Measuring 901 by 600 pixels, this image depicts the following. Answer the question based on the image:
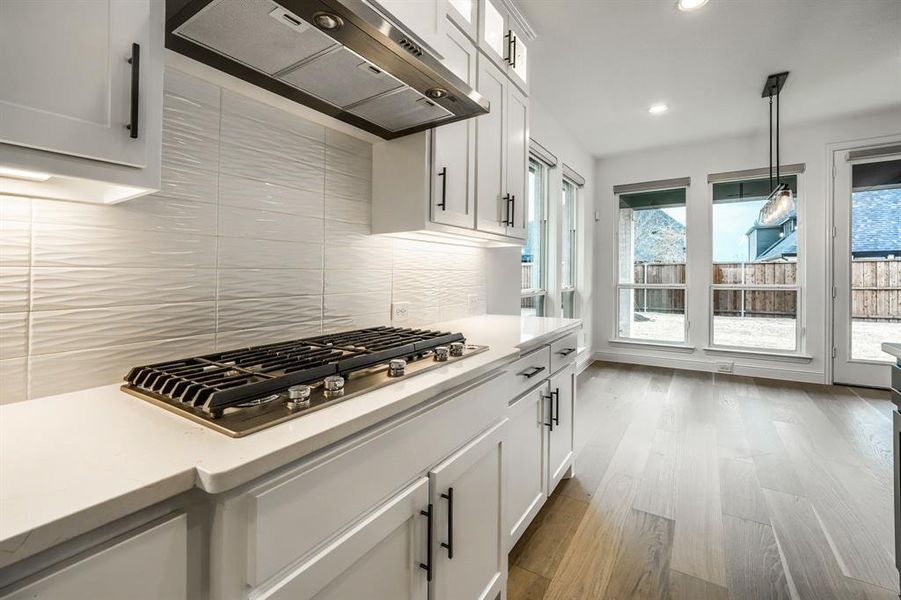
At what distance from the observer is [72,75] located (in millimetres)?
651

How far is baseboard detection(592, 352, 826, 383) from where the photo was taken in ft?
14.5

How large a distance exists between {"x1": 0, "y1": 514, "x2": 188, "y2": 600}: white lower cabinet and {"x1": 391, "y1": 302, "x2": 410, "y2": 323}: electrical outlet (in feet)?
4.24

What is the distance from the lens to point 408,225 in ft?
5.26

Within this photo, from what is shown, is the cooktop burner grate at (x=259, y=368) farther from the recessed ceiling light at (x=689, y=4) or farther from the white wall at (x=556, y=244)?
the recessed ceiling light at (x=689, y=4)

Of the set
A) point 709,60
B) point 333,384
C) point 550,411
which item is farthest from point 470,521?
point 709,60

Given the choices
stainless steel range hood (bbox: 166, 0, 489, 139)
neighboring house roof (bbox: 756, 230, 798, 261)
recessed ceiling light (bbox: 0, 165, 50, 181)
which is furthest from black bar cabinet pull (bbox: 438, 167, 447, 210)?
neighboring house roof (bbox: 756, 230, 798, 261)

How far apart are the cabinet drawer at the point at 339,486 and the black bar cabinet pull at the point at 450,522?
10 cm

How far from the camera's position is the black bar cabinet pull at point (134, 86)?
0.71 m

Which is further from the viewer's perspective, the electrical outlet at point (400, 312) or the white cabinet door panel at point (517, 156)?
the white cabinet door panel at point (517, 156)

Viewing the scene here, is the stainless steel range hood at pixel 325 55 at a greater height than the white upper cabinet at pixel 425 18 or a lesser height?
lesser

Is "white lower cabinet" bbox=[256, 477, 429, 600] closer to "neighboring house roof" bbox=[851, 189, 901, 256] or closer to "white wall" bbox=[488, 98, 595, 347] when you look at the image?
"white wall" bbox=[488, 98, 595, 347]

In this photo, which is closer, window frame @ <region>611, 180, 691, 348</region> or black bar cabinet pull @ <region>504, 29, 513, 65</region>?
black bar cabinet pull @ <region>504, 29, 513, 65</region>

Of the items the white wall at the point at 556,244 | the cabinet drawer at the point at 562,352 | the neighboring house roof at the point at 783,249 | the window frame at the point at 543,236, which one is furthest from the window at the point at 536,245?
the neighboring house roof at the point at 783,249

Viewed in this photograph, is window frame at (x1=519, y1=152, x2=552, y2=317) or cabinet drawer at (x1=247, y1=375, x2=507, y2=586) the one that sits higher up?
window frame at (x1=519, y1=152, x2=552, y2=317)
